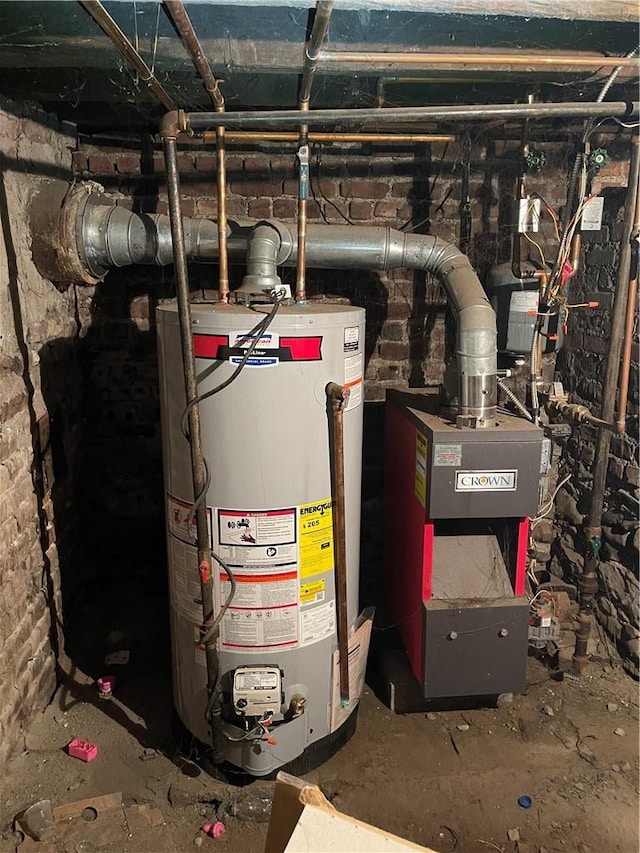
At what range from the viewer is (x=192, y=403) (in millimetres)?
1563

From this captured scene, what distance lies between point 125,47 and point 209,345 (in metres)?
0.71

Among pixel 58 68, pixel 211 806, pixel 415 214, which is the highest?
pixel 58 68

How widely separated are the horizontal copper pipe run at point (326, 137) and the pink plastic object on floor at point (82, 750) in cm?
199

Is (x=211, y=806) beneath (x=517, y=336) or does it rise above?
beneath

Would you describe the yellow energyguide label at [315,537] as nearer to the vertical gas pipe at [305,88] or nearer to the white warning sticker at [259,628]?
the white warning sticker at [259,628]

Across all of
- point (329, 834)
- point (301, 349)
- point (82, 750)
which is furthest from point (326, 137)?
point (82, 750)

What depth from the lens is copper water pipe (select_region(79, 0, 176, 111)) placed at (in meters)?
1.24

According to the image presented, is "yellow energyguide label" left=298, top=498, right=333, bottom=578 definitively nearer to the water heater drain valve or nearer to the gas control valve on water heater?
the gas control valve on water heater

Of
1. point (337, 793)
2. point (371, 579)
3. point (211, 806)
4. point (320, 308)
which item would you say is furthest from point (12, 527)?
point (371, 579)

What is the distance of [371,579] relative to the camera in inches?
106

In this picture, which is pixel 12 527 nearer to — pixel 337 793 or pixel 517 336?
pixel 337 793

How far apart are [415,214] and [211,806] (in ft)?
7.12

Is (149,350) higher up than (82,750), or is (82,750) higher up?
(149,350)

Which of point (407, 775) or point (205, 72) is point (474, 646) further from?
point (205, 72)
